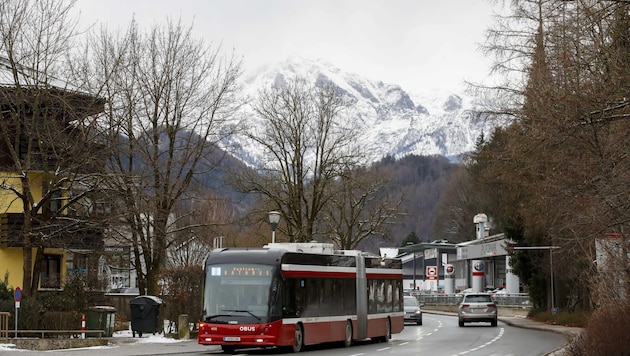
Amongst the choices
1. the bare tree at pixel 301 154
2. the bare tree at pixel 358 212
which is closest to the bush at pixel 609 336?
the bare tree at pixel 301 154

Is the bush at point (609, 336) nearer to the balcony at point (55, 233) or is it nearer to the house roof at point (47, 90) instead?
the balcony at point (55, 233)

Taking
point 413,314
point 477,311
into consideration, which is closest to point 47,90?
point 477,311

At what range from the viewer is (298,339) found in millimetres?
29688

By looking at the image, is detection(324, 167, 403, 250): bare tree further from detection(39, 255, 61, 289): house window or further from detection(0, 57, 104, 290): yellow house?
detection(0, 57, 104, 290): yellow house

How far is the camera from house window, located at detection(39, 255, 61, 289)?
47906 millimetres

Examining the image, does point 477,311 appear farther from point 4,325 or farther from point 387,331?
point 4,325

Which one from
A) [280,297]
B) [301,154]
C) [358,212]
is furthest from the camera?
[358,212]

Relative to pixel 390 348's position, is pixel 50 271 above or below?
above

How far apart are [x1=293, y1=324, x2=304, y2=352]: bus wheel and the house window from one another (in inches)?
816

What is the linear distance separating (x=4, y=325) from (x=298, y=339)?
9.10 m

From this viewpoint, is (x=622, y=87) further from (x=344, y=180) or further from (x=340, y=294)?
(x=344, y=180)

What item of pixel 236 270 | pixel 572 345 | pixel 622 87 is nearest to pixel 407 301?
pixel 236 270

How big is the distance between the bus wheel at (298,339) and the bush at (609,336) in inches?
392

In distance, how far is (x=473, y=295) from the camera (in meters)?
54.5
